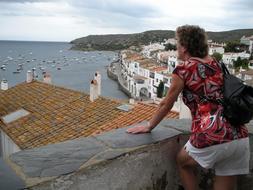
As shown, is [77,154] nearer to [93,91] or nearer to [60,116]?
[60,116]

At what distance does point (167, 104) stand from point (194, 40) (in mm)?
477

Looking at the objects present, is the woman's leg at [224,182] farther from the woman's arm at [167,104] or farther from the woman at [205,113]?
the woman's arm at [167,104]

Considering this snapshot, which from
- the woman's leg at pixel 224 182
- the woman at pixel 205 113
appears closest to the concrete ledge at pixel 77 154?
the woman at pixel 205 113

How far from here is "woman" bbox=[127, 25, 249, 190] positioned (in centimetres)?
239

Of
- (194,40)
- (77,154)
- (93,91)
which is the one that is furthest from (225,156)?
(93,91)

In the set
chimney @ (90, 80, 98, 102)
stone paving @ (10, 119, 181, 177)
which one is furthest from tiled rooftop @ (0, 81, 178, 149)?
stone paving @ (10, 119, 181, 177)

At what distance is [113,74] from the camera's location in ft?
272

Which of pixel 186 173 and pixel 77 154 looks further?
pixel 186 173

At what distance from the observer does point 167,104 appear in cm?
258

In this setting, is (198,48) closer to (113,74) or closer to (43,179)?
(43,179)

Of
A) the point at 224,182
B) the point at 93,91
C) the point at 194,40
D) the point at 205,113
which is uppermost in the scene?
the point at 194,40

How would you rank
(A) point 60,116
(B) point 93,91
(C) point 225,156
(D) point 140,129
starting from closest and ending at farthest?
(C) point 225,156
(D) point 140,129
(A) point 60,116
(B) point 93,91

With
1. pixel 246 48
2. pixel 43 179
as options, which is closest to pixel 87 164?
pixel 43 179

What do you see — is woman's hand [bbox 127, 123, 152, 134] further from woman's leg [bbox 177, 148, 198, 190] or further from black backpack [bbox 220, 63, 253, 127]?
black backpack [bbox 220, 63, 253, 127]
